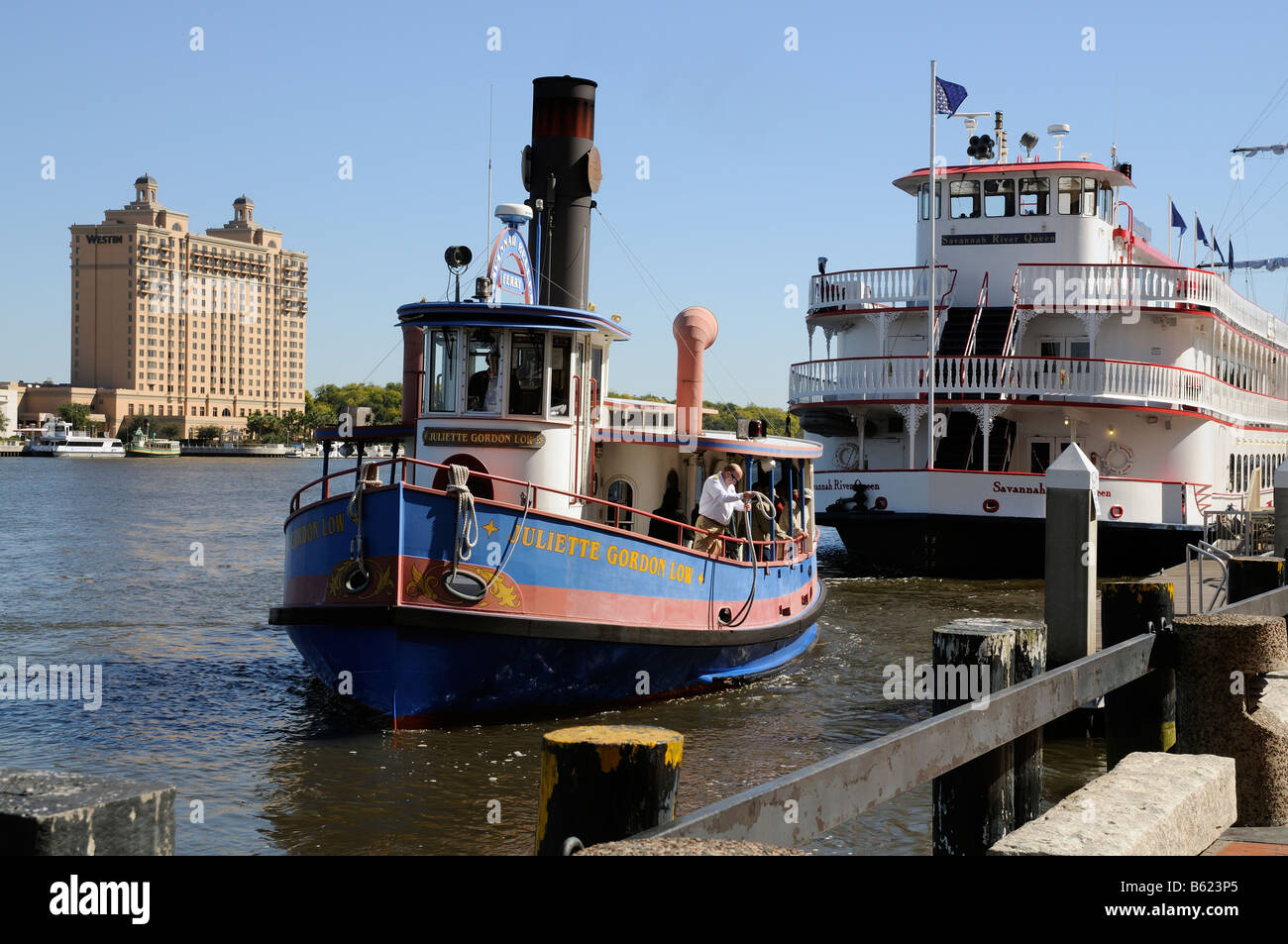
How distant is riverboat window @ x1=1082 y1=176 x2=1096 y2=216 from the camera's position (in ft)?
98.1

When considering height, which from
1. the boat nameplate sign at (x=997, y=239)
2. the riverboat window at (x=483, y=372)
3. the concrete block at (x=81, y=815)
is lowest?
the concrete block at (x=81, y=815)

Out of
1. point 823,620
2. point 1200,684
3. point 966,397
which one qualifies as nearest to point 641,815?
point 1200,684

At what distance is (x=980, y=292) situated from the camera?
2948 cm

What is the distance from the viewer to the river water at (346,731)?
33.6 feet

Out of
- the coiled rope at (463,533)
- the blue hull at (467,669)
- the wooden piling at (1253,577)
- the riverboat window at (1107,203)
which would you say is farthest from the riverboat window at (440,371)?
the riverboat window at (1107,203)

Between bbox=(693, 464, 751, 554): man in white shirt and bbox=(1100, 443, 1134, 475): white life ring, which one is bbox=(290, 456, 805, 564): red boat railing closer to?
bbox=(693, 464, 751, 554): man in white shirt

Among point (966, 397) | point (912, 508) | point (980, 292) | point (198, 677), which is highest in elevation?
point (980, 292)

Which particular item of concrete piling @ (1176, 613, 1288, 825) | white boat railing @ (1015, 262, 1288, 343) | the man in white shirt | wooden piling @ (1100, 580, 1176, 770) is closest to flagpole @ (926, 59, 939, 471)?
white boat railing @ (1015, 262, 1288, 343)

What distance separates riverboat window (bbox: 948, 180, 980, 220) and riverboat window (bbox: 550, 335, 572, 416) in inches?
713

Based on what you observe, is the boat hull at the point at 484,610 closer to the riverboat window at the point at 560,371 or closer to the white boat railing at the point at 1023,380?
the riverboat window at the point at 560,371

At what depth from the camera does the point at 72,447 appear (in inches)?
6841

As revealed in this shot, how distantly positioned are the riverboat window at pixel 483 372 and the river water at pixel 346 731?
3666 mm
